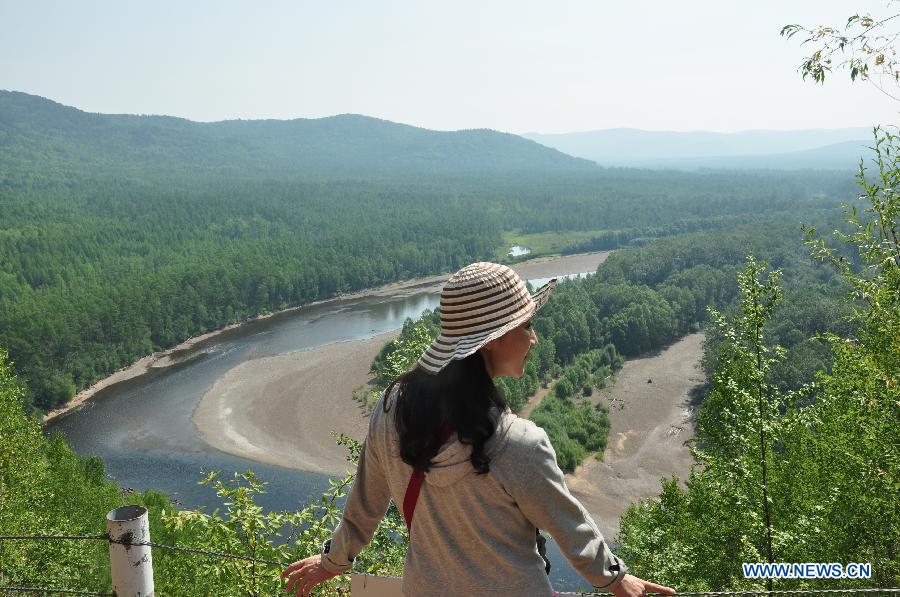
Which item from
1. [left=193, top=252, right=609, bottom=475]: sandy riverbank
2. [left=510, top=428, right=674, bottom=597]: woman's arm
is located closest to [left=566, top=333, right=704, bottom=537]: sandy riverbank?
[left=193, top=252, right=609, bottom=475]: sandy riverbank

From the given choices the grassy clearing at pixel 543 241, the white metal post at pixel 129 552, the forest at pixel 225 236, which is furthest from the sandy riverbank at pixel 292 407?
the grassy clearing at pixel 543 241

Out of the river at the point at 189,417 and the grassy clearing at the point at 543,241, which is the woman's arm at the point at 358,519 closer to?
the river at the point at 189,417

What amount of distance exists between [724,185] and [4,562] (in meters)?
176

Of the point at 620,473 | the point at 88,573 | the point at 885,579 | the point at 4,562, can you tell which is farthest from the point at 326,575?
the point at 620,473

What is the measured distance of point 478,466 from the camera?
78.2 inches

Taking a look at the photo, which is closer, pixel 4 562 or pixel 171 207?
pixel 4 562

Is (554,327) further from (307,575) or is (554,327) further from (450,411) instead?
(450,411)

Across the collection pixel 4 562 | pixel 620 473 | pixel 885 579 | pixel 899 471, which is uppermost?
pixel 899 471

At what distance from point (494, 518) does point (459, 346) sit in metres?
0.51

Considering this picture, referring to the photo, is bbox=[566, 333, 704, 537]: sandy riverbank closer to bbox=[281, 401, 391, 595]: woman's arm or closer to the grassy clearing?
bbox=[281, 401, 391, 595]: woman's arm

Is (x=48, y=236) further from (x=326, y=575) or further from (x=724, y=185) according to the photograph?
(x=724, y=185)

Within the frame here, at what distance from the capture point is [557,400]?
3878cm

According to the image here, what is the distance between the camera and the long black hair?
6.60 ft

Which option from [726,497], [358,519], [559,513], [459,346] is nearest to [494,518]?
[559,513]
